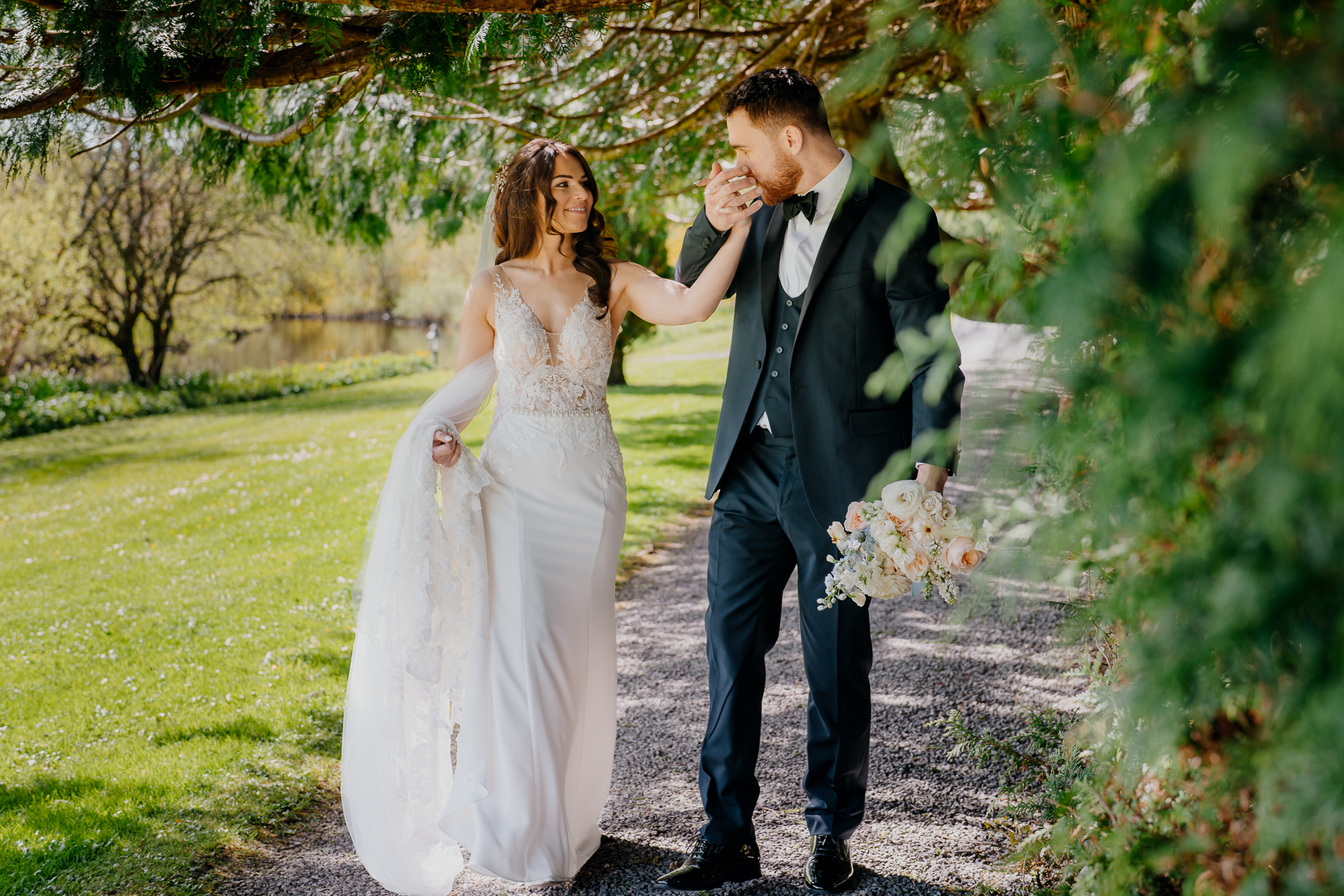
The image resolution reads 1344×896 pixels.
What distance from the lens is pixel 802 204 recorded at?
2.99 m

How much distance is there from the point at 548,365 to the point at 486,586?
0.78 meters

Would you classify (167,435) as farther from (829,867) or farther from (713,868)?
(829,867)

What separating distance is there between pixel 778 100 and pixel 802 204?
31cm

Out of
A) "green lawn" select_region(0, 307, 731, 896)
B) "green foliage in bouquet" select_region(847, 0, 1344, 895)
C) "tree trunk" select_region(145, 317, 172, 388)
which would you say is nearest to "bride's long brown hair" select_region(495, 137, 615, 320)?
"green foliage in bouquet" select_region(847, 0, 1344, 895)

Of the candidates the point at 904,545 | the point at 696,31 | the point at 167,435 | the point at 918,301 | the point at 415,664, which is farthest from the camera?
the point at 167,435

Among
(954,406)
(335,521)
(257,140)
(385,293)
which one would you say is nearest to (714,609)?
(954,406)

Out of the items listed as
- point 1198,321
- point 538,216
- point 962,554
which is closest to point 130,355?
point 538,216

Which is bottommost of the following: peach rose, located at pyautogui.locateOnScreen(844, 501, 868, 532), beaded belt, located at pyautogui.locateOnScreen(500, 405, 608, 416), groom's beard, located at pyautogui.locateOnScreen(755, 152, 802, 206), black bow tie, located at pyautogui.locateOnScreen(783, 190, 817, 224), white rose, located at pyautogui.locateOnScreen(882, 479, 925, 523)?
peach rose, located at pyautogui.locateOnScreen(844, 501, 868, 532)

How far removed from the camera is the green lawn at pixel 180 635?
141 inches

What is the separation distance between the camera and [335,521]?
8.91 meters

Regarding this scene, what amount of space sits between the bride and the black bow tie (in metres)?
0.11

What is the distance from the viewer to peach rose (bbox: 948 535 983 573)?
2.43m

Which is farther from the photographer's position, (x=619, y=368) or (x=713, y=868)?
(x=619, y=368)

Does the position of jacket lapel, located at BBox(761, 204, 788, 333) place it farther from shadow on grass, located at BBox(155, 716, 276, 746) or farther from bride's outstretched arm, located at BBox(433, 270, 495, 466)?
shadow on grass, located at BBox(155, 716, 276, 746)
